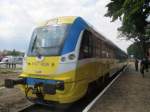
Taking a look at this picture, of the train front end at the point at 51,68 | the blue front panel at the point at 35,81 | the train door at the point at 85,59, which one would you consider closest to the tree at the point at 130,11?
the train door at the point at 85,59

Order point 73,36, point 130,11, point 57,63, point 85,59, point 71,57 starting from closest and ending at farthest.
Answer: point 57,63, point 71,57, point 73,36, point 85,59, point 130,11

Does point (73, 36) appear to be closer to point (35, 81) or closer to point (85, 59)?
point (85, 59)

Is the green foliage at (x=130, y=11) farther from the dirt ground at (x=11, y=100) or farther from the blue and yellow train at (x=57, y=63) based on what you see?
the dirt ground at (x=11, y=100)

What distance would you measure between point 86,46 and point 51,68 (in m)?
1.96

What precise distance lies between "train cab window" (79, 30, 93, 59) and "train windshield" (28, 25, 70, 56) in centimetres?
78

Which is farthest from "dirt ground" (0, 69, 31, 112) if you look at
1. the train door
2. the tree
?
the tree

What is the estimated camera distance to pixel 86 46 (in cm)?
1146

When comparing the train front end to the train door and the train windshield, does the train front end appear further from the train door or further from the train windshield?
the train door

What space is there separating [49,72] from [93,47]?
319cm

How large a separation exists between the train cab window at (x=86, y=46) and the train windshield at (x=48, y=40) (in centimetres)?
78

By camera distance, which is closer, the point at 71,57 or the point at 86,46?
the point at 71,57

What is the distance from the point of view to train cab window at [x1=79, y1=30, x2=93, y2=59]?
10945 mm

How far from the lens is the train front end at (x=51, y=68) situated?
9844mm

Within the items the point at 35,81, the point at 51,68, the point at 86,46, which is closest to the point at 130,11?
the point at 86,46
